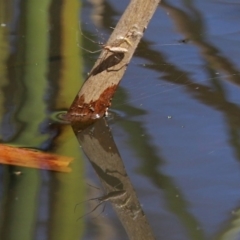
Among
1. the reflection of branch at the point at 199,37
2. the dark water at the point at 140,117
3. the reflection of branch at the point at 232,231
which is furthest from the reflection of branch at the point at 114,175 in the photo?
the reflection of branch at the point at 199,37

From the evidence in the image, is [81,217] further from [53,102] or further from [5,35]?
[5,35]

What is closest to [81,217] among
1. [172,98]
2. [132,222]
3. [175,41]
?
[132,222]

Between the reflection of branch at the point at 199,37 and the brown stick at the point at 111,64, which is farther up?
the brown stick at the point at 111,64

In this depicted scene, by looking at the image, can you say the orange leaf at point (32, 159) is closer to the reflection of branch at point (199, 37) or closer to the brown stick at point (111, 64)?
the brown stick at point (111, 64)

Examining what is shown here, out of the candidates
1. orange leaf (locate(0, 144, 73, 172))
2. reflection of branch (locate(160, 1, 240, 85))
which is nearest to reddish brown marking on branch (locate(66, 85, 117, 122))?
orange leaf (locate(0, 144, 73, 172))

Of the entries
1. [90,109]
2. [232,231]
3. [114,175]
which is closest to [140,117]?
[90,109]

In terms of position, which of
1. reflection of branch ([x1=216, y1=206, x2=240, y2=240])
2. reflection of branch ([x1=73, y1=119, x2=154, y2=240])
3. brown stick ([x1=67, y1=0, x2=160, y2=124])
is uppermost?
brown stick ([x1=67, y1=0, x2=160, y2=124])

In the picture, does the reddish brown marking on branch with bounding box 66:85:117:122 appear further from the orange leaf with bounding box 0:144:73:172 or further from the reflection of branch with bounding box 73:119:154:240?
the orange leaf with bounding box 0:144:73:172

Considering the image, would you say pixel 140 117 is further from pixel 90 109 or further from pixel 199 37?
pixel 199 37
